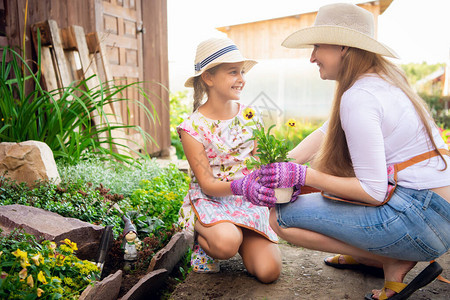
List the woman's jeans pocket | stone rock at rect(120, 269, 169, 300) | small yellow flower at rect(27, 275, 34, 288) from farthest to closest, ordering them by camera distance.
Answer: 1. stone rock at rect(120, 269, 169, 300)
2. the woman's jeans pocket
3. small yellow flower at rect(27, 275, 34, 288)

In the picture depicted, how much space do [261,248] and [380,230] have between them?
67cm

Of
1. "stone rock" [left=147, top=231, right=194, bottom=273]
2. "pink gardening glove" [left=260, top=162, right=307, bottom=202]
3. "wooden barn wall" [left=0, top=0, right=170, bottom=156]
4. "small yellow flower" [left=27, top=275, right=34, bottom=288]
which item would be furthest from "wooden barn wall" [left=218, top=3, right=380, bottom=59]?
"small yellow flower" [left=27, top=275, right=34, bottom=288]

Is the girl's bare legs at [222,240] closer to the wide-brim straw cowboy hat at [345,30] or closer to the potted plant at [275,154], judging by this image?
the potted plant at [275,154]

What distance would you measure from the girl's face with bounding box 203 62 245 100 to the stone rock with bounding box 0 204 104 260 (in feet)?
3.23

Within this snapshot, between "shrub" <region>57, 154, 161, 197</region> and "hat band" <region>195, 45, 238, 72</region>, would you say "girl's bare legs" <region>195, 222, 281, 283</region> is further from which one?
"shrub" <region>57, 154, 161, 197</region>

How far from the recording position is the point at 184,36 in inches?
483

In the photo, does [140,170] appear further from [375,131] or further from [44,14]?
[375,131]

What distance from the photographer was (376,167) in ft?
5.23

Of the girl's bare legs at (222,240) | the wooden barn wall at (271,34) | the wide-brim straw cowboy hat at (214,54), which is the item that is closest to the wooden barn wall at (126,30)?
the wide-brim straw cowboy hat at (214,54)

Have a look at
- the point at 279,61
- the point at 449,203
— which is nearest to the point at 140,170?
the point at 449,203

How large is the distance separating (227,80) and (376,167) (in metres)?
0.98

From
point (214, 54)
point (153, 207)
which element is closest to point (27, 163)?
point (153, 207)

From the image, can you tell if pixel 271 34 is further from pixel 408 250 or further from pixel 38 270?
pixel 38 270

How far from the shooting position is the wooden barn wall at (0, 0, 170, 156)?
3.60 metres
